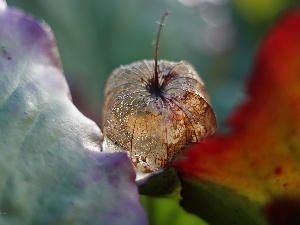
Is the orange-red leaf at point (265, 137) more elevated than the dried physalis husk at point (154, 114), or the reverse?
the orange-red leaf at point (265, 137)

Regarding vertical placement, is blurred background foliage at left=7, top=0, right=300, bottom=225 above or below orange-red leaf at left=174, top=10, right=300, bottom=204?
below

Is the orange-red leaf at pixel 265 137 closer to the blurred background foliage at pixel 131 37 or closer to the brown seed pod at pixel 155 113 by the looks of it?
the brown seed pod at pixel 155 113

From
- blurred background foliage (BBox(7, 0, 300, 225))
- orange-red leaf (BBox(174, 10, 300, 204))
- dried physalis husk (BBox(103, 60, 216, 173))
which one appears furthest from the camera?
blurred background foliage (BBox(7, 0, 300, 225))

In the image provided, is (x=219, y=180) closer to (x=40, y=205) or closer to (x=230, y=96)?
(x=40, y=205)

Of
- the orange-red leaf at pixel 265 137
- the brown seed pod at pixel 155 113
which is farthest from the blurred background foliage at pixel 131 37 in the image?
the orange-red leaf at pixel 265 137

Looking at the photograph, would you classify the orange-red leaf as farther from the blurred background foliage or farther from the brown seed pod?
the blurred background foliage

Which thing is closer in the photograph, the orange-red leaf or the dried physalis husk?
the orange-red leaf

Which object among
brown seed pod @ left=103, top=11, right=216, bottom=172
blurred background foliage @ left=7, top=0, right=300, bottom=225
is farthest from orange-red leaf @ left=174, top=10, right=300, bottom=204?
blurred background foliage @ left=7, top=0, right=300, bottom=225

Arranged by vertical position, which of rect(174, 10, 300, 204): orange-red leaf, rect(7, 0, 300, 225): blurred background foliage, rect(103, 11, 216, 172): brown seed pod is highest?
rect(174, 10, 300, 204): orange-red leaf
